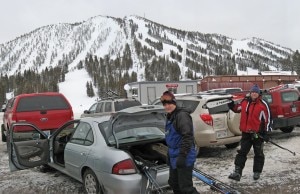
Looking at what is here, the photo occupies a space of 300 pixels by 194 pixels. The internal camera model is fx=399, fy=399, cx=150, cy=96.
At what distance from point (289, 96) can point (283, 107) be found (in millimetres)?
549

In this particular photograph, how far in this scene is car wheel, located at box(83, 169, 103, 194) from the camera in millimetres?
6160

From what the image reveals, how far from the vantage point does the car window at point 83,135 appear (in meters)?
6.59

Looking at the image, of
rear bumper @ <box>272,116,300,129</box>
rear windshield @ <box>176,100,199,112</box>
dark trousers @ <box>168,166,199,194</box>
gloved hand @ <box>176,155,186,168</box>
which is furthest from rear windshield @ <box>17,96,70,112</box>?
gloved hand @ <box>176,155,186,168</box>

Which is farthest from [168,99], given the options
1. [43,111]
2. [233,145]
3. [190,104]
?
[43,111]

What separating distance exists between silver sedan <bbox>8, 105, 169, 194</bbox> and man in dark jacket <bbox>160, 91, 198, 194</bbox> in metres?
0.68

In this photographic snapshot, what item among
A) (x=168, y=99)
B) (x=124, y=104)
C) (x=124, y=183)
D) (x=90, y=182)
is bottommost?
(x=90, y=182)

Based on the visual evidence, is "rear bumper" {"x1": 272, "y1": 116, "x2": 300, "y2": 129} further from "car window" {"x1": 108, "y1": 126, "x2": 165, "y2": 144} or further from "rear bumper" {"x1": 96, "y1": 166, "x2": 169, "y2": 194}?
"rear bumper" {"x1": 96, "y1": 166, "x2": 169, "y2": 194}

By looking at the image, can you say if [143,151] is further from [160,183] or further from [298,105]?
[298,105]

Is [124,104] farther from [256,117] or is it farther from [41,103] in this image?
[256,117]

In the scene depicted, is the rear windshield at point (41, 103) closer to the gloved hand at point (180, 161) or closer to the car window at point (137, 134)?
the car window at point (137, 134)

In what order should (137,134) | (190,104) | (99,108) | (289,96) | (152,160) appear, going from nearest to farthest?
(152,160)
(137,134)
(190,104)
(289,96)
(99,108)

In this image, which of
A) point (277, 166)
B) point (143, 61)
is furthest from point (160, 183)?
point (143, 61)

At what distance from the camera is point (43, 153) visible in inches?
299

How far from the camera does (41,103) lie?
464 inches
